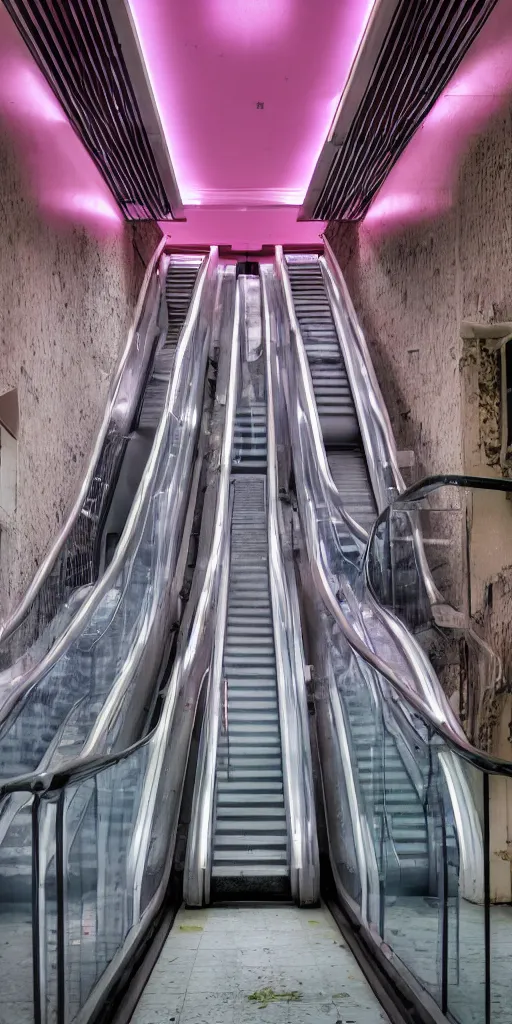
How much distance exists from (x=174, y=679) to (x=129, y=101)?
519cm

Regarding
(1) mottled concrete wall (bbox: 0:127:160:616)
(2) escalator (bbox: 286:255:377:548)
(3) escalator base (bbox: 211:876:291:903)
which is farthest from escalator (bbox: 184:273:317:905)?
(1) mottled concrete wall (bbox: 0:127:160:616)

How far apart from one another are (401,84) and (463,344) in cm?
326

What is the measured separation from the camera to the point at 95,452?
298 inches

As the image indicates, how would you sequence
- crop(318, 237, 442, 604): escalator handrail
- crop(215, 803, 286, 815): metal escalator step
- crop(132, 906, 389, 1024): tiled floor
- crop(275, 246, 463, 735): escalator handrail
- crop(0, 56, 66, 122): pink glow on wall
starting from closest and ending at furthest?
crop(132, 906, 389, 1024): tiled floor, crop(275, 246, 463, 735): escalator handrail, crop(215, 803, 286, 815): metal escalator step, crop(0, 56, 66, 122): pink glow on wall, crop(318, 237, 442, 604): escalator handrail

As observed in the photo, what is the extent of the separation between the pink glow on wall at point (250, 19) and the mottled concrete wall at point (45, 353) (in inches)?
79.1

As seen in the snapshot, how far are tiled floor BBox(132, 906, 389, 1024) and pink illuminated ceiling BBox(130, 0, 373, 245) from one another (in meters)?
6.15

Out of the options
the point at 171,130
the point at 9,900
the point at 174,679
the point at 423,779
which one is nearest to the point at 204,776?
the point at 174,679

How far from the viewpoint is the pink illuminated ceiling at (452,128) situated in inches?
211

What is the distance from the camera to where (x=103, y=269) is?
930 centimetres

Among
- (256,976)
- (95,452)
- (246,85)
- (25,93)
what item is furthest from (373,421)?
(256,976)

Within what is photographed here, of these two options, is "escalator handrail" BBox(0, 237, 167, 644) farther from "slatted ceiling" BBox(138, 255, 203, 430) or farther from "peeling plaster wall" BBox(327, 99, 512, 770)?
"peeling plaster wall" BBox(327, 99, 512, 770)

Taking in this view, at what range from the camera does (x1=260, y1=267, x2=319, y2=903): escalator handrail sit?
4.50 metres

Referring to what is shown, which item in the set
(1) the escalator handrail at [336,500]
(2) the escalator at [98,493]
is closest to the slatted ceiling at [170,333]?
(2) the escalator at [98,493]

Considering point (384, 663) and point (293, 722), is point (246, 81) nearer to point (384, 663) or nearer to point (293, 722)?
point (293, 722)
